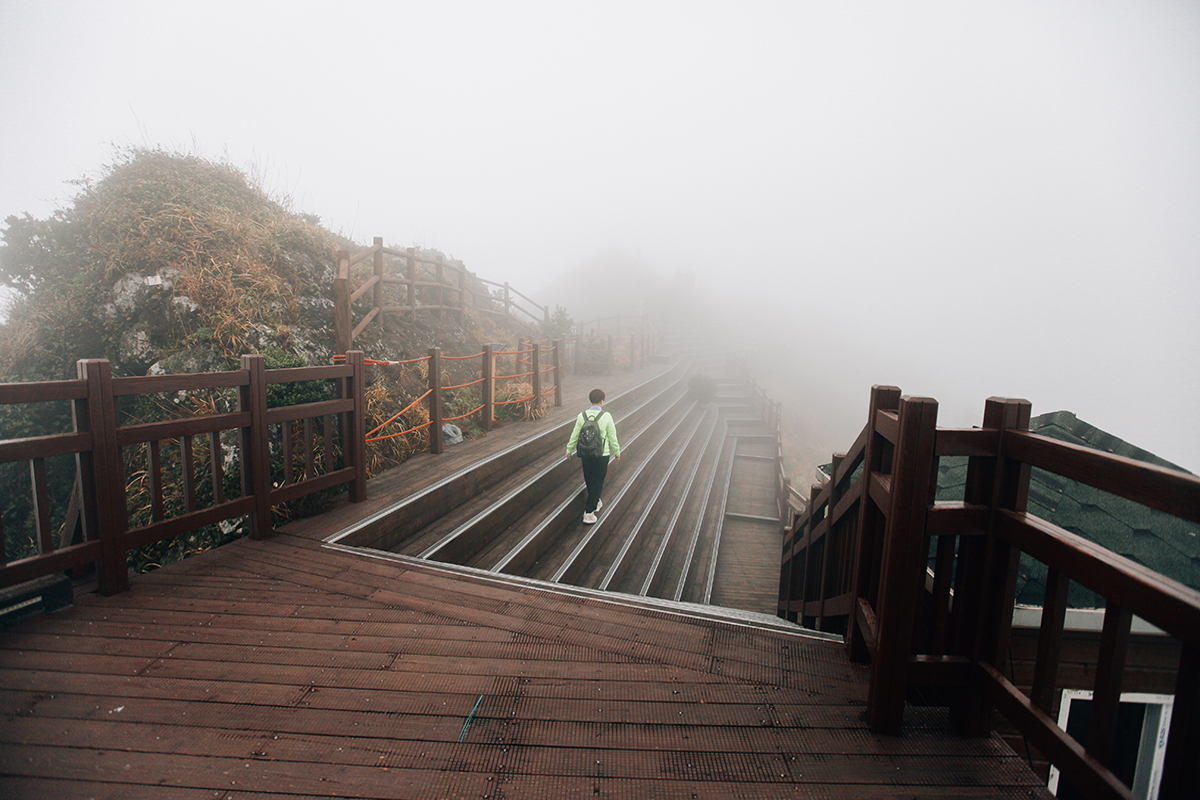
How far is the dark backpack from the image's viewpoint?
5711 mm

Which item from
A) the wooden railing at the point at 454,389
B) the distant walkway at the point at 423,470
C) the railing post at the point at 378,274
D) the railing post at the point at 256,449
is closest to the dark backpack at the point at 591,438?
the distant walkway at the point at 423,470

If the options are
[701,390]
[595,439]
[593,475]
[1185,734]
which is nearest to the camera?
[1185,734]

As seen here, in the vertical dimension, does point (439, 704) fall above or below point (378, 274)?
below

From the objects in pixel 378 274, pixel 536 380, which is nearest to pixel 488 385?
pixel 536 380

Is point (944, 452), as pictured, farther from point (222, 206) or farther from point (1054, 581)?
point (222, 206)

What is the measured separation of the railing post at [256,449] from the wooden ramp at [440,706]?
78cm

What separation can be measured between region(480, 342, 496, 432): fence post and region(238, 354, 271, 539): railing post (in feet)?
13.1

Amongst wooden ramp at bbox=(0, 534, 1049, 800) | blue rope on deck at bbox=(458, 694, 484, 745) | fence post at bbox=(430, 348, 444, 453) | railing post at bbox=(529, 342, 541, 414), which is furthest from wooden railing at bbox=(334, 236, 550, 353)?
blue rope on deck at bbox=(458, 694, 484, 745)

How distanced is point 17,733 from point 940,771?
3149mm

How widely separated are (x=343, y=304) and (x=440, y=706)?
21.6 feet

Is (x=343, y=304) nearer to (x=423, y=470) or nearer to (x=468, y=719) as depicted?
(x=423, y=470)

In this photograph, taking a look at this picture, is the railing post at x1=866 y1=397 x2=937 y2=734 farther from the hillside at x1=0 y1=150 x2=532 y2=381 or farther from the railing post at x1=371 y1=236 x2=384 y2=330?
the railing post at x1=371 y1=236 x2=384 y2=330

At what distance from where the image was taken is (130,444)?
10.8 ft

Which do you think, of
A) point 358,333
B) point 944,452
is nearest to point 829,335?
point 358,333
